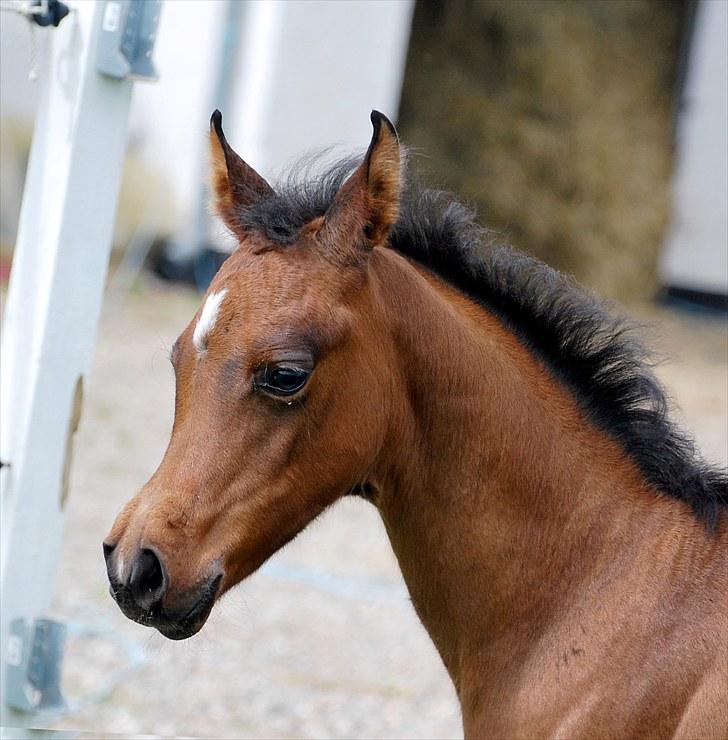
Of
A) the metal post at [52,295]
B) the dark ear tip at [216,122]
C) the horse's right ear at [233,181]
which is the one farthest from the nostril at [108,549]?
the metal post at [52,295]

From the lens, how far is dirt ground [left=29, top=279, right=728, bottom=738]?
482cm

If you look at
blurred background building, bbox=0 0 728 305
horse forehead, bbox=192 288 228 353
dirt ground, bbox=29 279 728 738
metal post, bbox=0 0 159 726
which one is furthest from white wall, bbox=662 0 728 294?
horse forehead, bbox=192 288 228 353

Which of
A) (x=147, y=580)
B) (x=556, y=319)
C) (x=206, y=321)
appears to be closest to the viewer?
(x=147, y=580)

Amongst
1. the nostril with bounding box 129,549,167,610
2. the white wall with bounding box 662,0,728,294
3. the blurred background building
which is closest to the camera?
the nostril with bounding box 129,549,167,610

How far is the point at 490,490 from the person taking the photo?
250 centimetres

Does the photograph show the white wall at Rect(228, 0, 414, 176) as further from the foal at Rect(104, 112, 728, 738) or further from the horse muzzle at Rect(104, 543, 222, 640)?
the horse muzzle at Rect(104, 543, 222, 640)

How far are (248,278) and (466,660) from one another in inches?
37.1

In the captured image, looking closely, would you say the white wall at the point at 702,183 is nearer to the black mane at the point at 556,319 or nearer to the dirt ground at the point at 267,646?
the dirt ground at the point at 267,646

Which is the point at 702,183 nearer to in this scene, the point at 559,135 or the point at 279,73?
the point at 559,135

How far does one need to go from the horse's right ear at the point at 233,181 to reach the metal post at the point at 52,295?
91 cm

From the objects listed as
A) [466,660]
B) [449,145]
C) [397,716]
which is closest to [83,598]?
[397,716]

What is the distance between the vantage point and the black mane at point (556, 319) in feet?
8.28

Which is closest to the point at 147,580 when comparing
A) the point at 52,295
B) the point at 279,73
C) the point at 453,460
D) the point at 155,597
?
the point at 155,597

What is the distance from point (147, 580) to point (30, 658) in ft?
4.81
